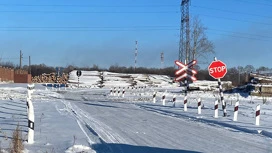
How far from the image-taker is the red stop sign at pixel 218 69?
17719 millimetres

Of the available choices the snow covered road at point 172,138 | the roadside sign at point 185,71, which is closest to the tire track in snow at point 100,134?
the snow covered road at point 172,138

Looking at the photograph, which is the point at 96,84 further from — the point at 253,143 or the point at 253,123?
the point at 253,143

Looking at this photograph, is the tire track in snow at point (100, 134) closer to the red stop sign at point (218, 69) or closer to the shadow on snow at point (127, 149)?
the shadow on snow at point (127, 149)

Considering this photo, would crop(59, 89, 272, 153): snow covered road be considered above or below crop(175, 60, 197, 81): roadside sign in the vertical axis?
below

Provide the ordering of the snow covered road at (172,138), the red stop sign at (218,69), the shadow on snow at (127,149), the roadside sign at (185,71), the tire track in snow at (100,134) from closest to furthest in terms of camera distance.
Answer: the shadow on snow at (127,149) < the snow covered road at (172,138) < the tire track in snow at (100,134) < the red stop sign at (218,69) < the roadside sign at (185,71)

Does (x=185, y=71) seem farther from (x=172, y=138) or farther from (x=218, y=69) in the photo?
(x=172, y=138)

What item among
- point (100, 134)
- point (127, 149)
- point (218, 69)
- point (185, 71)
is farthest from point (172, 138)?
point (185, 71)

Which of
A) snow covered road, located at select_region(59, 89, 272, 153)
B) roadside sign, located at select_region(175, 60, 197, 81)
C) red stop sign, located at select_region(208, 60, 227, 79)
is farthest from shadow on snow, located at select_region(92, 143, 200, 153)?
A: roadside sign, located at select_region(175, 60, 197, 81)

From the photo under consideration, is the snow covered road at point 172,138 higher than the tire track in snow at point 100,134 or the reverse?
the reverse

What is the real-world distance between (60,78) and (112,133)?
71.6 metres

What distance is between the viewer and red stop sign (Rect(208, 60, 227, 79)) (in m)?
17.7

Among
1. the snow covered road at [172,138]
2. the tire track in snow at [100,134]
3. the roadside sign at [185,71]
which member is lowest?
the snow covered road at [172,138]

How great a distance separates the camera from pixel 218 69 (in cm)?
1789

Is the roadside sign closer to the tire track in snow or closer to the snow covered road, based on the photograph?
the snow covered road
